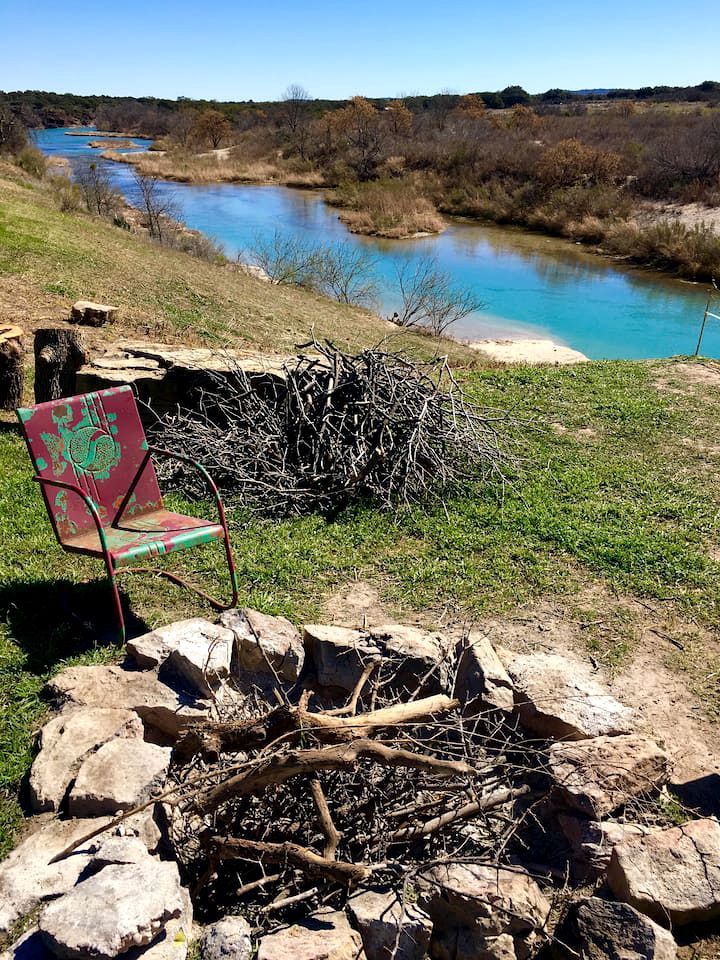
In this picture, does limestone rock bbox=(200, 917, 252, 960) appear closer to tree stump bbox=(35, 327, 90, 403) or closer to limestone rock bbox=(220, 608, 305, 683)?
limestone rock bbox=(220, 608, 305, 683)

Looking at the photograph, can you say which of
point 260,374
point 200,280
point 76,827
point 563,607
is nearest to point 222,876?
point 76,827

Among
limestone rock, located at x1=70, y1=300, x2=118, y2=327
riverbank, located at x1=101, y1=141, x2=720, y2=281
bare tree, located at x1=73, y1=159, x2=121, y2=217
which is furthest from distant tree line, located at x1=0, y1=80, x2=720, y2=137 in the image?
limestone rock, located at x1=70, y1=300, x2=118, y2=327

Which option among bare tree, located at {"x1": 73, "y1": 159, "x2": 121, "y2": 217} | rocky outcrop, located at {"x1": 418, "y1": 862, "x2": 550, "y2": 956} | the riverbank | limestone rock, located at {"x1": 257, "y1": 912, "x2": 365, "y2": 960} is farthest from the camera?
the riverbank

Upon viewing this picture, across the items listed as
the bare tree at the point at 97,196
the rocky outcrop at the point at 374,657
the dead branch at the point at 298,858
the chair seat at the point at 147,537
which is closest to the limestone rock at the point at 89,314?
the chair seat at the point at 147,537

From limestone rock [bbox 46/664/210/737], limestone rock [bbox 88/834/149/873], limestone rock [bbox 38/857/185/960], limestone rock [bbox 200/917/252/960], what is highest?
limestone rock [bbox 38/857/185/960]

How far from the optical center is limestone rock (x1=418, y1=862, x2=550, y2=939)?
2627 mm

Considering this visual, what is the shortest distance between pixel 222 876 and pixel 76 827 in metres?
0.55

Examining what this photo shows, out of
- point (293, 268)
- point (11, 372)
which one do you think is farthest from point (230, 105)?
point (11, 372)

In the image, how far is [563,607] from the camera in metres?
4.81

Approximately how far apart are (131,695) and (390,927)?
147cm

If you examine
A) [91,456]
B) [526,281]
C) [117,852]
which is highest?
[91,456]

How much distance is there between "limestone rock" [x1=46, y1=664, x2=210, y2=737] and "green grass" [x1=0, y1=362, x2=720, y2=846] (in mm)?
151

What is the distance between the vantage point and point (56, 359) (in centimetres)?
691

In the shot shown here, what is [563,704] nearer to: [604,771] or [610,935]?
[604,771]
